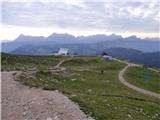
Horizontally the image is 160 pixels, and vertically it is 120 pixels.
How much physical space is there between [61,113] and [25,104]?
614 cm

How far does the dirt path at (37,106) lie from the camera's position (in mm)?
33884

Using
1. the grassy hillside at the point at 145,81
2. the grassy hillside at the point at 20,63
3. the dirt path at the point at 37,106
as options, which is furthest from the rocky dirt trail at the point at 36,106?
the grassy hillside at the point at 20,63

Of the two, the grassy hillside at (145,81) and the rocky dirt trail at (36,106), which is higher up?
the rocky dirt trail at (36,106)

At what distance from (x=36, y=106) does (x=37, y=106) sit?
102 mm

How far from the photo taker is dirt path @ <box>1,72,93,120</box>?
33.9m

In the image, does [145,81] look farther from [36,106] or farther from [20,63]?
[36,106]

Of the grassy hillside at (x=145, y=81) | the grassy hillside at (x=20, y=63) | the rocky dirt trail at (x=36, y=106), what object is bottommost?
the grassy hillside at (x=145, y=81)

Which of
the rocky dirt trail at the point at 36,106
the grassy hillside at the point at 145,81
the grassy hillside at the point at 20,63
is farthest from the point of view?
the grassy hillside at the point at 20,63

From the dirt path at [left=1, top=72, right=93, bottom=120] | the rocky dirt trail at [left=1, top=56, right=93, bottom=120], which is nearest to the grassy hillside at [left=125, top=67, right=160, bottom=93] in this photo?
the rocky dirt trail at [left=1, top=56, right=93, bottom=120]

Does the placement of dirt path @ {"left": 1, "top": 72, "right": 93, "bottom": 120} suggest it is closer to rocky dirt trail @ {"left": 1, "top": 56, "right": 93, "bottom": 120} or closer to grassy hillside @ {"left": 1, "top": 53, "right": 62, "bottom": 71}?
rocky dirt trail @ {"left": 1, "top": 56, "right": 93, "bottom": 120}

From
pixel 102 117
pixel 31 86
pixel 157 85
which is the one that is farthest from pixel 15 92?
pixel 157 85

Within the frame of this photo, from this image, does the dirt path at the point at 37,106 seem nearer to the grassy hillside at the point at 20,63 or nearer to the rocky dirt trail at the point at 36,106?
the rocky dirt trail at the point at 36,106

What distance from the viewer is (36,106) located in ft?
123

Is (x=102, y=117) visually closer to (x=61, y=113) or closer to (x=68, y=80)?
(x=61, y=113)
